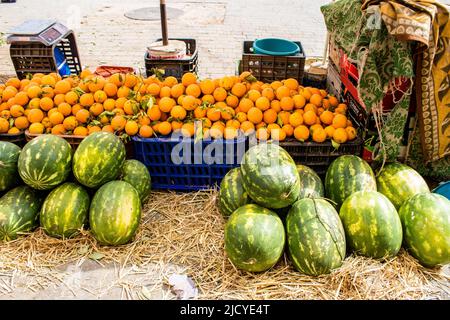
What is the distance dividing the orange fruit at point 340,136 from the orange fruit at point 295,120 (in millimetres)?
308

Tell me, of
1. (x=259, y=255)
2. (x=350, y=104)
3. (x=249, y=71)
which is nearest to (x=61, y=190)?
(x=259, y=255)

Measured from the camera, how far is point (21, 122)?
11.1 ft

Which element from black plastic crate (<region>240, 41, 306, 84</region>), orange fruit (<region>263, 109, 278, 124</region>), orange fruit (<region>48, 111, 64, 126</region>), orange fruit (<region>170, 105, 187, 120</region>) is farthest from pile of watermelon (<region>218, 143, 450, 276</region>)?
orange fruit (<region>48, 111, 64, 126</region>)

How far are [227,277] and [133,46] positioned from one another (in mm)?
6271

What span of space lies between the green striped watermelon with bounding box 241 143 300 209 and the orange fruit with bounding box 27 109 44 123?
6.29ft

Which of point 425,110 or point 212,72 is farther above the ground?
point 425,110

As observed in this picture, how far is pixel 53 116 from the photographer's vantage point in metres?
3.35

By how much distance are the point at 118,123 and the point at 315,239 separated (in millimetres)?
1896

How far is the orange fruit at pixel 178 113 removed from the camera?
10.9 ft

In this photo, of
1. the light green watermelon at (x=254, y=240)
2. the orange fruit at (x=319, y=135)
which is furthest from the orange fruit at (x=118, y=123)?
the orange fruit at (x=319, y=135)

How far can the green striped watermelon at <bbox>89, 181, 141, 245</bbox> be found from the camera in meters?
2.74

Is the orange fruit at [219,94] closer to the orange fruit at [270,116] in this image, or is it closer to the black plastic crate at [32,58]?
the orange fruit at [270,116]

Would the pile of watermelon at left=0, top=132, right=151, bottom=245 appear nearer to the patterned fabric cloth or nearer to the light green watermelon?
the light green watermelon
